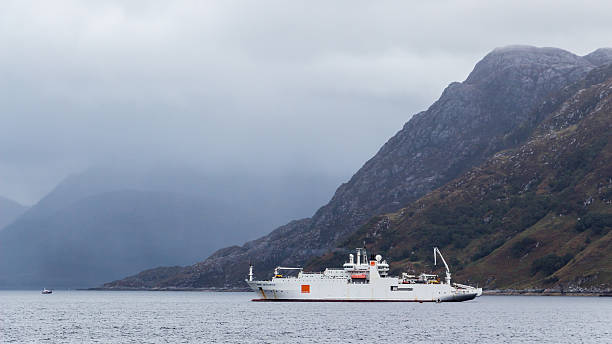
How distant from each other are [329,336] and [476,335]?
25.8 meters

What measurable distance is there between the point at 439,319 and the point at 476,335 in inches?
1487

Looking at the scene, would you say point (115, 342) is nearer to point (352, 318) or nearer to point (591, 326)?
point (352, 318)

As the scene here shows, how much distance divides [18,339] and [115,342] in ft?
62.5

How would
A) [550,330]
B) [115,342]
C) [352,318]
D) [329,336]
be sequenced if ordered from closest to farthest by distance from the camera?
[115,342]
[329,336]
[550,330]
[352,318]

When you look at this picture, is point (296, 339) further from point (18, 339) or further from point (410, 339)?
point (18, 339)

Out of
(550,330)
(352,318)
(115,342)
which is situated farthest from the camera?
(352,318)

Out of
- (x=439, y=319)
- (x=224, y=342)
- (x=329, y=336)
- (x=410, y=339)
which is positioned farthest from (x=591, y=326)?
(x=224, y=342)

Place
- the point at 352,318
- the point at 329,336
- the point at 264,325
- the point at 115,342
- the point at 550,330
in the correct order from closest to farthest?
the point at 115,342 < the point at 329,336 < the point at 550,330 < the point at 264,325 < the point at 352,318

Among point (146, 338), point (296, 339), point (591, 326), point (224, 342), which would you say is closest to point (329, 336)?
point (296, 339)

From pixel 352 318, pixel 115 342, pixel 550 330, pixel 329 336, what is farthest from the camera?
pixel 352 318

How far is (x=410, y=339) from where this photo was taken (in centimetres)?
12356

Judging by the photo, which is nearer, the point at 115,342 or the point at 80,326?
the point at 115,342

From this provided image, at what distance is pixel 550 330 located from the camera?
142 meters

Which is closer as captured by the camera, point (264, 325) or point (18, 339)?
point (18, 339)
